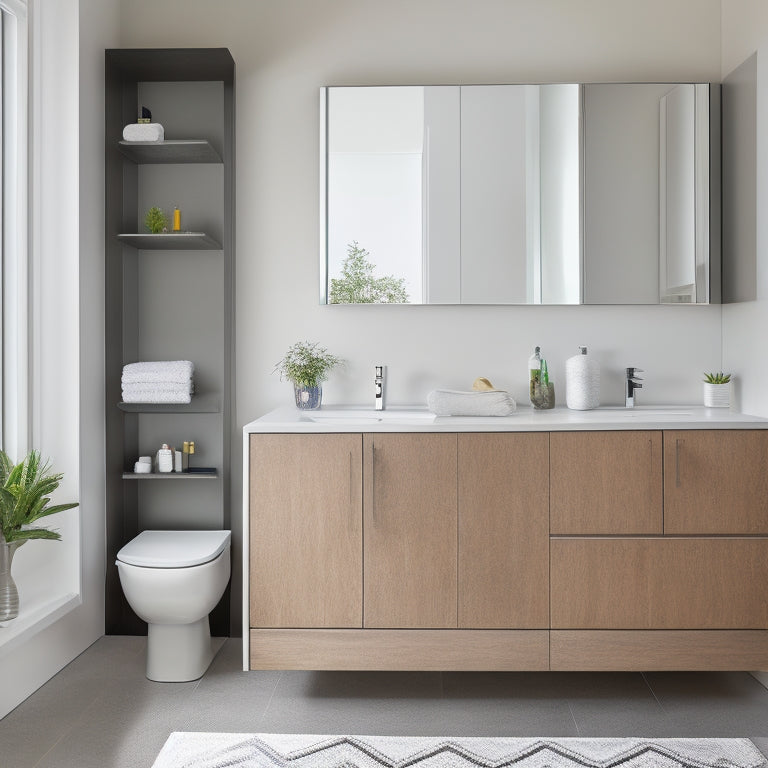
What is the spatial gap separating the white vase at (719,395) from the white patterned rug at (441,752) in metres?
1.16

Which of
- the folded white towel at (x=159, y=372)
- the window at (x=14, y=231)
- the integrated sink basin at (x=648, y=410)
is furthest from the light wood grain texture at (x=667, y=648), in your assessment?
the window at (x=14, y=231)

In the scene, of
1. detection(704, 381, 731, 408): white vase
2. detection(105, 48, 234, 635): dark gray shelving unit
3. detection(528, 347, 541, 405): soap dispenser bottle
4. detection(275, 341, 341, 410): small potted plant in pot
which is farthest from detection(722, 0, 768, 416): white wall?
detection(105, 48, 234, 635): dark gray shelving unit

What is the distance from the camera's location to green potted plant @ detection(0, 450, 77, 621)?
2158mm

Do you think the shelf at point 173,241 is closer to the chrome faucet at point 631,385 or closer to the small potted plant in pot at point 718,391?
the chrome faucet at point 631,385

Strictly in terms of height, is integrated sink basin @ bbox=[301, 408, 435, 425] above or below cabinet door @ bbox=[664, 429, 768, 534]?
above

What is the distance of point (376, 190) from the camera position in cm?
272

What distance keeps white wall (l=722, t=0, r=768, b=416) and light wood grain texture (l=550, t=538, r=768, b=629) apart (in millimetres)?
553

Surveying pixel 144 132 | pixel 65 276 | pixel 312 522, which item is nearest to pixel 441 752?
pixel 312 522

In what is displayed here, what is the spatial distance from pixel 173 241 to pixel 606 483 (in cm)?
175

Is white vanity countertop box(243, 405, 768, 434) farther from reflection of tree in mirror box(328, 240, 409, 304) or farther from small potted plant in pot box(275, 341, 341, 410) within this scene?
reflection of tree in mirror box(328, 240, 409, 304)

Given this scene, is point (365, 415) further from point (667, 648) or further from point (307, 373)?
point (667, 648)

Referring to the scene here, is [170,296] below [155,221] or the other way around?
below

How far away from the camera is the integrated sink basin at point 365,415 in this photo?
2.50 metres

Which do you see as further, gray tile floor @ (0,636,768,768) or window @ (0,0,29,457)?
window @ (0,0,29,457)
